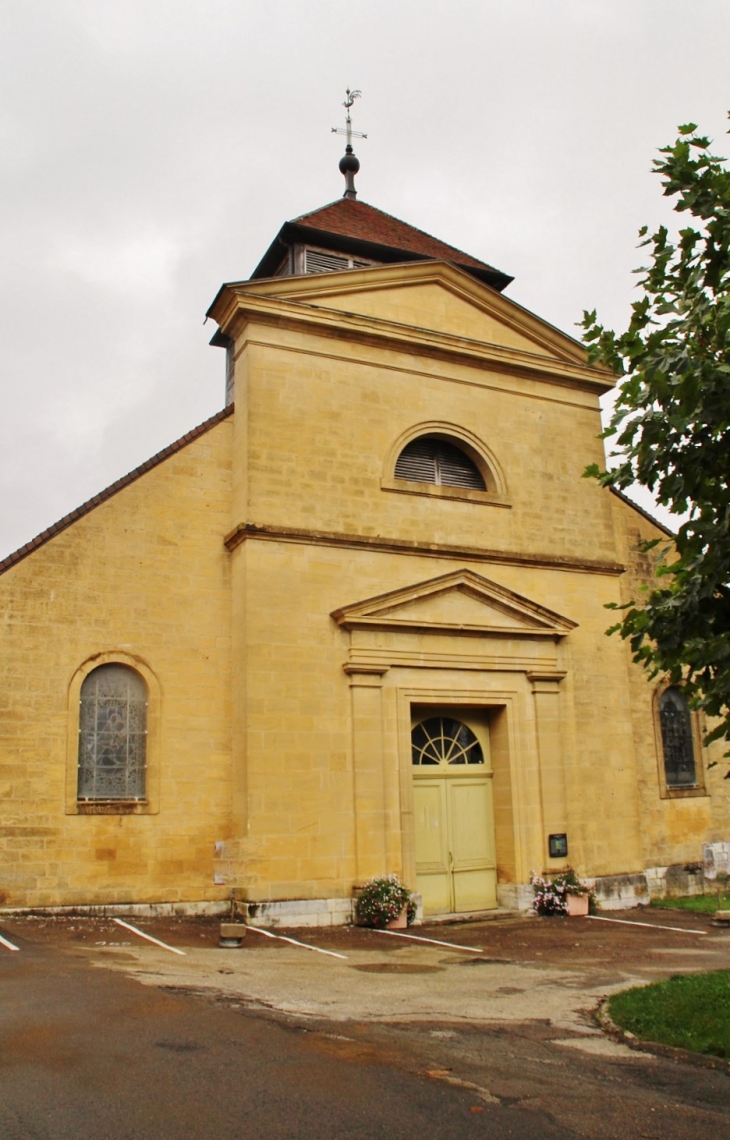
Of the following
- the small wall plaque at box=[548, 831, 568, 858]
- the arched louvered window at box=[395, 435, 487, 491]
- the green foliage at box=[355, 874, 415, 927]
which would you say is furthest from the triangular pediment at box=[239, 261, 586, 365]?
the green foliage at box=[355, 874, 415, 927]

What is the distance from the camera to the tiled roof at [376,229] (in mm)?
18328

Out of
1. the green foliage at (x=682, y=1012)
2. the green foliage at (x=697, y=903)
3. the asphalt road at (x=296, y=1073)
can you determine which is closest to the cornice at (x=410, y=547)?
the green foliage at (x=697, y=903)

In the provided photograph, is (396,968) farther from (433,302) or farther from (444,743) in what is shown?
(433,302)

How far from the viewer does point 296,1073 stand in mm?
5770

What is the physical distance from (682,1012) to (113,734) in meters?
8.36

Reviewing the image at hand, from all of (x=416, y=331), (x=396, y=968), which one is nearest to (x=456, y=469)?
(x=416, y=331)

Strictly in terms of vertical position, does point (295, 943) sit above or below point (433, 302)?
below

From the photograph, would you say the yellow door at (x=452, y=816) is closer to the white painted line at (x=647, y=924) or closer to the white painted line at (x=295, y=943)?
the white painted line at (x=647, y=924)

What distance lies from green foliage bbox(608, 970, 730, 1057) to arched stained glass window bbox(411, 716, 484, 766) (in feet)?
21.2

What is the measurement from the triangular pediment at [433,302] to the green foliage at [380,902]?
335 inches

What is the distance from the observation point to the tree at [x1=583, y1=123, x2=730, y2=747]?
536 centimetres

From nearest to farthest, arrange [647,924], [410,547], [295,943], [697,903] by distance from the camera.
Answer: [295,943] → [647,924] → [410,547] → [697,903]

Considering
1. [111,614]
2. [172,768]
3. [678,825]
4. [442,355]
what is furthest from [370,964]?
[442,355]

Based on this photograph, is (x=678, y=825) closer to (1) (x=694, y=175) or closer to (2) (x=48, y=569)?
(2) (x=48, y=569)
